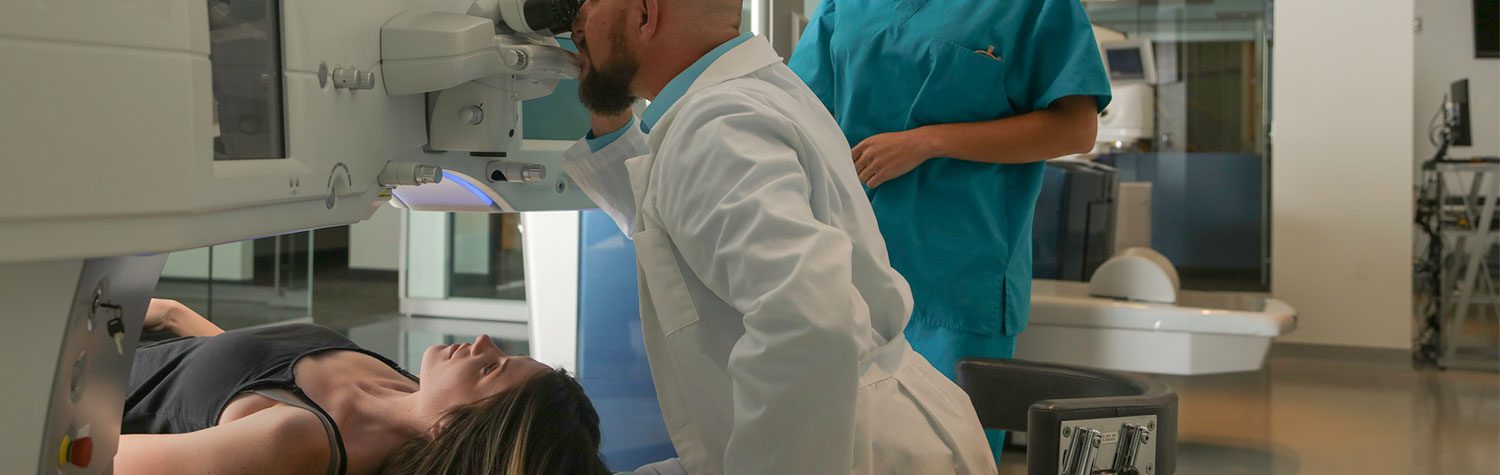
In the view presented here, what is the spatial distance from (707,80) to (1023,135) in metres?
0.70

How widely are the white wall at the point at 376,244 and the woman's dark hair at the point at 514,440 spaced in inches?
245

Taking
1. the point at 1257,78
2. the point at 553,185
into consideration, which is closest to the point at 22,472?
the point at 553,185

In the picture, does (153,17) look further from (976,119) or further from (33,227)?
(976,119)

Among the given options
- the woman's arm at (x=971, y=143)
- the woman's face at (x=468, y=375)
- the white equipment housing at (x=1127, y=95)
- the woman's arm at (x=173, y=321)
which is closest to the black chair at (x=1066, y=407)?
the woman's arm at (x=971, y=143)

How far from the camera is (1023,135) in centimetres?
172

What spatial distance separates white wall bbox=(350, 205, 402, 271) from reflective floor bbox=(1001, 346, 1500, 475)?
15.8ft

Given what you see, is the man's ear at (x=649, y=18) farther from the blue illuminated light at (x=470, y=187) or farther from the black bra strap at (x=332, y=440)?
the black bra strap at (x=332, y=440)

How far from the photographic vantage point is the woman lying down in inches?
55.3

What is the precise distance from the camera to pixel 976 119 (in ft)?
5.87

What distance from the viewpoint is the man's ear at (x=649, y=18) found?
3.94 ft

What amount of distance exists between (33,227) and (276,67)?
341mm

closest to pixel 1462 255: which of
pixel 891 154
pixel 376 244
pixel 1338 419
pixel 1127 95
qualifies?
pixel 1127 95

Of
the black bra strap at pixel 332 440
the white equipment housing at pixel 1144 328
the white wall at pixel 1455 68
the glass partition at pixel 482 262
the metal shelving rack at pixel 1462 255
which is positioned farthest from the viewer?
the white wall at pixel 1455 68

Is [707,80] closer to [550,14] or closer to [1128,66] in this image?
[550,14]
